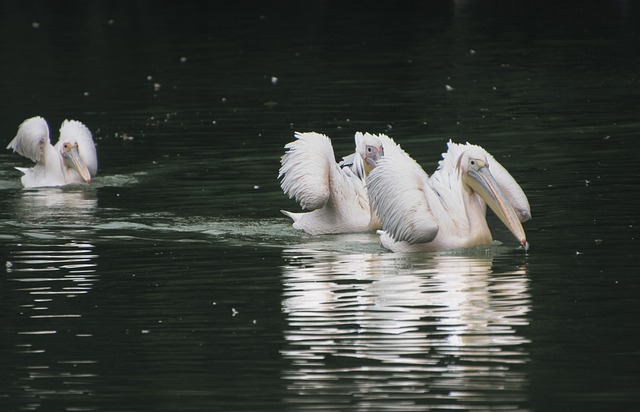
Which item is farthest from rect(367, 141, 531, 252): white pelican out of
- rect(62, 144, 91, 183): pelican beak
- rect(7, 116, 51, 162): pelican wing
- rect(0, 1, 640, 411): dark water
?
rect(7, 116, 51, 162): pelican wing

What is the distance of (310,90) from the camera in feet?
72.4

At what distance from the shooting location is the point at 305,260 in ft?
35.8

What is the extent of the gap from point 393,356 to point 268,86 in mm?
15107

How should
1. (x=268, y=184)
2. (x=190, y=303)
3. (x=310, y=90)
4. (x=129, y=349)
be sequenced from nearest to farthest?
(x=129, y=349) < (x=190, y=303) < (x=268, y=184) < (x=310, y=90)

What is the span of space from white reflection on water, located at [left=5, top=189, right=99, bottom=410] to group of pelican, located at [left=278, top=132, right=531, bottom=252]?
1.67 meters

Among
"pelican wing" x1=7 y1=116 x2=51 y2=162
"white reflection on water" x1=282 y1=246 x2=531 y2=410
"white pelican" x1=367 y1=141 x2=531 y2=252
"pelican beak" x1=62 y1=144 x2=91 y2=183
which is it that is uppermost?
"pelican wing" x1=7 y1=116 x2=51 y2=162

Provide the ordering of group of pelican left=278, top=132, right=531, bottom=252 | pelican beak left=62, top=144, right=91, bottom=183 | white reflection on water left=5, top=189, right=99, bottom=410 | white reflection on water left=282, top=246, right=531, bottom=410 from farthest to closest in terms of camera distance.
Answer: pelican beak left=62, top=144, right=91, bottom=183 → group of pelican left=278, top=132, right=531, bottom=252 → white reflection on water left=5, top=189, right=99, bottom=410 → white reflection on water left=282, top=246, right=531, bottom=410

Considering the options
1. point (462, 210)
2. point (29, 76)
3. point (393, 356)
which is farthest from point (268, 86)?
point (393, 356)

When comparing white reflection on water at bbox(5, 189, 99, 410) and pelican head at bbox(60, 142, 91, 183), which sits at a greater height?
pelican head at bbox(60, 142, 91, 183)

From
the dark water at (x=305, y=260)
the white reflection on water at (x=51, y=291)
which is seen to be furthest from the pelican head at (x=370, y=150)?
the white reflection on water at (x=51, y=291)

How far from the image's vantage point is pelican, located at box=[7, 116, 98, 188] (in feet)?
49.4

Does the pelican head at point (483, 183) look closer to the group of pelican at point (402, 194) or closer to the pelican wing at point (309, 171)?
the group of pelican at point (402, 194)

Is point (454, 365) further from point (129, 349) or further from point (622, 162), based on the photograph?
point (622, 162)

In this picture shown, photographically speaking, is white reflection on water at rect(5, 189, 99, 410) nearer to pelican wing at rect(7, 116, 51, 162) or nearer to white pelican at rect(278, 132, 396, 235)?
pelican wing at rect(7, 116, 51, 162)
